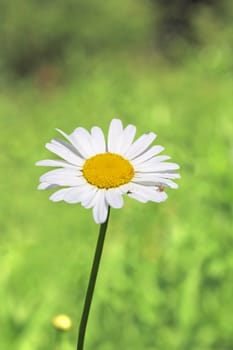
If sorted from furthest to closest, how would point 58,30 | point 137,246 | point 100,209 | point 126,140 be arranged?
1. point 58,30
2. point 137,246
3. point 126,140
4. point 100,209

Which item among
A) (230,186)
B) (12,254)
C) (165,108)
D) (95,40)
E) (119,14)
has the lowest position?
(12,254)

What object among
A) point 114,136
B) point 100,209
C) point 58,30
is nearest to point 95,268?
point 100,209

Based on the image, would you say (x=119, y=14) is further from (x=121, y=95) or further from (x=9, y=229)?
(x=9, y=229)

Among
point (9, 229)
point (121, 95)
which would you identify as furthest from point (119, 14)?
point (9, 229)

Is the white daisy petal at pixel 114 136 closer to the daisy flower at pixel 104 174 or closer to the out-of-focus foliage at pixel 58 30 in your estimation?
the daisy flower at pixel 104 174

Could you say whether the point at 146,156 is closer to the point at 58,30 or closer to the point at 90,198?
the point at 90,198

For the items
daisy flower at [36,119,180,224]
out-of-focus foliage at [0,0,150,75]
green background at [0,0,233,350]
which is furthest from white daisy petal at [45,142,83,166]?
out-of-focus foliage at [0,0,150,75]

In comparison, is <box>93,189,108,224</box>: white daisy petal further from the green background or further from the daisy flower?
the green background
